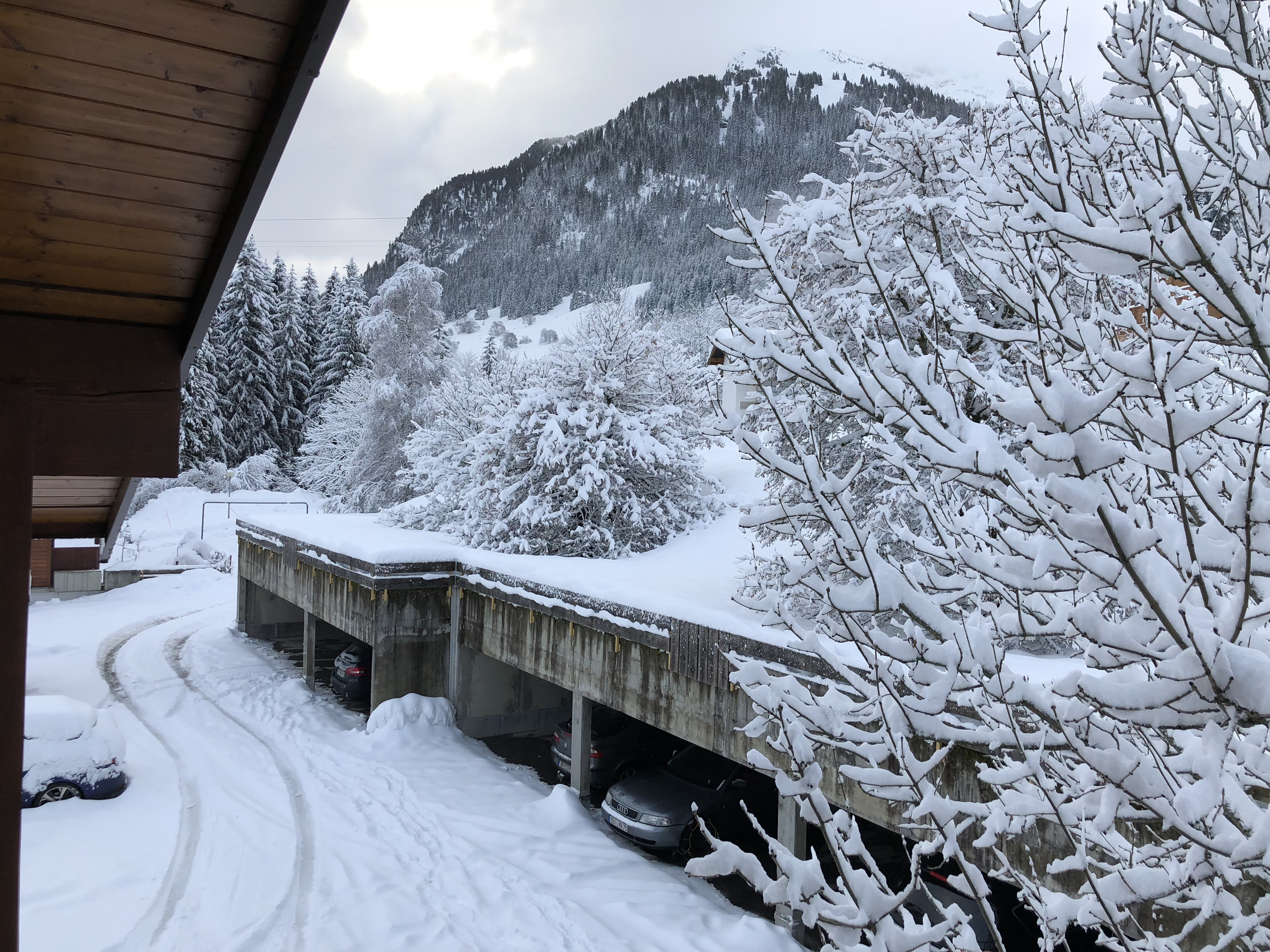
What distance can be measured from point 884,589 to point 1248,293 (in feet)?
3.11

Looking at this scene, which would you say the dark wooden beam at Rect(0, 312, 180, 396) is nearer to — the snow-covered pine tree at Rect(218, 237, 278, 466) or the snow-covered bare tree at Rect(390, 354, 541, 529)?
the snow-covered bare tree at Rect(390, 354, 541, 529)

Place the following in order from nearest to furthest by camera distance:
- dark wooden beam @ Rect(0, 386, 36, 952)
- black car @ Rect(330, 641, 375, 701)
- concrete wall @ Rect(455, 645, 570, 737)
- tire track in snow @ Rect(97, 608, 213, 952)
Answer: dark wooden beam @ Rect(0, 386, 36, 952) → tire track in snow @ Rect(97, 608, 213, 952) → concrete wall @ Rect(455, 645, 570, 737) → black car @ Rect(330, 641, 375, 701)

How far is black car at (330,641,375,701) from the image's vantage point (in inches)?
647

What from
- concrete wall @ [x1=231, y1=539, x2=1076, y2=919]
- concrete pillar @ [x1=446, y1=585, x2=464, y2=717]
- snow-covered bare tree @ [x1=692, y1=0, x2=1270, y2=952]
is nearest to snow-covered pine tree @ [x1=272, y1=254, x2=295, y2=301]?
concrete wall @ [x1=231, y1=539, x2=1076, y2=919]

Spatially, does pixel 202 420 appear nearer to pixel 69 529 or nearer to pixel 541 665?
pixel 541 665

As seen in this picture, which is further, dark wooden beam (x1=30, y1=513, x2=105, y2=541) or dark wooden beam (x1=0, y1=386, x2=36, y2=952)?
dark wooden beam (x1=30, y1=513, x2=105, y2=541)

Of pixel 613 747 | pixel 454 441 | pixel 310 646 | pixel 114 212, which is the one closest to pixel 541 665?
pixel 613 747

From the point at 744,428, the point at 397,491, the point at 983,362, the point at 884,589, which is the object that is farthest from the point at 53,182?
the point at 397,491

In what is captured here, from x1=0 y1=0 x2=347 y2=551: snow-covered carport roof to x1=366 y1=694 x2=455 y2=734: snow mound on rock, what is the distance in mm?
12315

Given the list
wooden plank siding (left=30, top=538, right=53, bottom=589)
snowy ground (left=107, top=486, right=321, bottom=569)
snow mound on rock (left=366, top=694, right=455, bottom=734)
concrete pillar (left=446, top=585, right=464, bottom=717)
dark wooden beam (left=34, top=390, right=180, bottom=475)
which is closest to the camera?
dark wooden beam (left=34, top=390, right=180, bottom=475)

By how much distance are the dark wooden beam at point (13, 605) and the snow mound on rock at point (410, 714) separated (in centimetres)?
1234

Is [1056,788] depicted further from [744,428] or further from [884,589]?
[744,428]

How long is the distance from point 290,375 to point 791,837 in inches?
1952

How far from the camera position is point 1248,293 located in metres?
1.62
